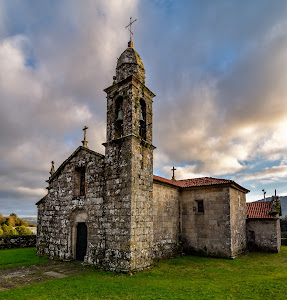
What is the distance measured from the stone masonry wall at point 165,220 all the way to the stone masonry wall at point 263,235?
6701 millimetres

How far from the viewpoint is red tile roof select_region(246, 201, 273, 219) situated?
1879 cm

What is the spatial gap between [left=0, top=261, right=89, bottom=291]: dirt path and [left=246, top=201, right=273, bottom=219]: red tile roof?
544 inches

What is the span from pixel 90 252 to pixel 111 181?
3734 millimetres

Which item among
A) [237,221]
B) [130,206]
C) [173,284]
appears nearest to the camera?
[173,284]

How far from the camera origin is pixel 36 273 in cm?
1064

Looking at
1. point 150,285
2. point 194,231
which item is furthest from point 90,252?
point 194,231

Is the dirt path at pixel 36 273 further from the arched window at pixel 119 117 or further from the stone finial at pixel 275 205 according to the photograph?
the stone finial at pixel 275 205

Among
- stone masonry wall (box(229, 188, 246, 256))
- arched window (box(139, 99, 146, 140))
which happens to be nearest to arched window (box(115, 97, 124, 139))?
arched window (box(139, 99, 146, 140))

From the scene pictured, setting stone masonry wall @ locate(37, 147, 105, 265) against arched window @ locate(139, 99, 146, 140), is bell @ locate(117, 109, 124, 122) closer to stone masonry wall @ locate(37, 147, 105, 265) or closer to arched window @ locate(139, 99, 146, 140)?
arched window @ locate(139, 99, 146, 140)

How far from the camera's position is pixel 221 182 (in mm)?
15375

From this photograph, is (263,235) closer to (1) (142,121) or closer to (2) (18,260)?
(1) (142,121)

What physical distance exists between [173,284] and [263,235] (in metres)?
12.3

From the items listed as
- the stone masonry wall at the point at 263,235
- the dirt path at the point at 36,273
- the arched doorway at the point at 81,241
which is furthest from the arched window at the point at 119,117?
the stone masonry wall at the point at 263,235

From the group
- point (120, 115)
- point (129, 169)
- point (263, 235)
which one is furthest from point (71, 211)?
point (263, 235)
